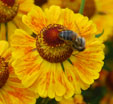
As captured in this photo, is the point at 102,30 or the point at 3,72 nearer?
the point at 3,72

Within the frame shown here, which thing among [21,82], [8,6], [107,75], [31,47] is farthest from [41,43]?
[107,75]

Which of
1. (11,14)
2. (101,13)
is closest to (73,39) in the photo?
(11,14)

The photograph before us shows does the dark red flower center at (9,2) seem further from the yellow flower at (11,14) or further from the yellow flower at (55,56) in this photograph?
the yellow flower at (55,56)

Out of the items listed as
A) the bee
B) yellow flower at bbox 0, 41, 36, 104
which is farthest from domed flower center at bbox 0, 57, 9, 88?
the bee

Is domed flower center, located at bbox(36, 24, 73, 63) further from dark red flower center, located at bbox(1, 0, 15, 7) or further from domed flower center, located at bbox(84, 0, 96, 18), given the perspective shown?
domed flower center, located at bbox(84, 0, 96, 18)

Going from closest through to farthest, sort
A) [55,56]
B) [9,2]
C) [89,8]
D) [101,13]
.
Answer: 1. [55,56]
2. [9,2]
3. [89,8]
4. [101,13]

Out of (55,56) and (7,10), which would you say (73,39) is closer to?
(55,56)
